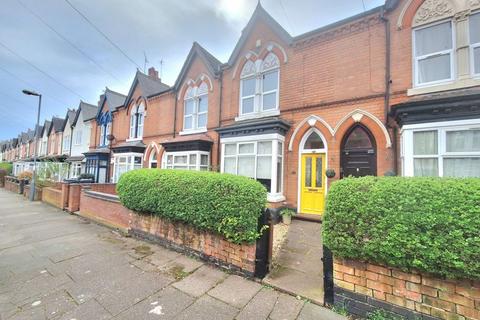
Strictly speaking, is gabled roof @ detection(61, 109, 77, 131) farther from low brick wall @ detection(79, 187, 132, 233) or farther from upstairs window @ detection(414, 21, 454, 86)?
upstairs window @ detection(414, 21, 454, 86)

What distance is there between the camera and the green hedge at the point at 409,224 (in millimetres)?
2498

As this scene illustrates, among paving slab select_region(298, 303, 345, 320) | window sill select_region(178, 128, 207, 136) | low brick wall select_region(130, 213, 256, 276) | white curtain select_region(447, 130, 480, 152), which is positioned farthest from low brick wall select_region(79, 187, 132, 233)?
white curtain select_region(447, 130, 480, 152)

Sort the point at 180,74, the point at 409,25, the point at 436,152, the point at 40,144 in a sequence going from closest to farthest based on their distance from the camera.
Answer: the point at 436,152
the point at 409,25
the point at 180,74
the point at 40,144

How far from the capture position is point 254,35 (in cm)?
1069

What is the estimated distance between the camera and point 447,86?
6.51 m

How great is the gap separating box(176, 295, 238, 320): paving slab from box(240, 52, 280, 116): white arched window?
8.06 m

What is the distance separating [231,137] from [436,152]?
7254mm

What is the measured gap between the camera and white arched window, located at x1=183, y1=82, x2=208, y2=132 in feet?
42.5

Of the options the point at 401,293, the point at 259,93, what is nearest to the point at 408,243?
the point at 401,293

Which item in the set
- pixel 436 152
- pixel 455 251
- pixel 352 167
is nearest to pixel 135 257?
pixel 455 251

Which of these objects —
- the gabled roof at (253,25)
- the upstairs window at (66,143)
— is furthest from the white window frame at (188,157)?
the upstairs window at (66,143)

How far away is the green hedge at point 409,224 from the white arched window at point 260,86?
7241 mm

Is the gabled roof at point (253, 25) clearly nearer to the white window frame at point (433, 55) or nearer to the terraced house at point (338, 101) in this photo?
the terraced house at point (338, 101)

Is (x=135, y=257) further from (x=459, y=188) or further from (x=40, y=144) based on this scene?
(x=40, y=144)
